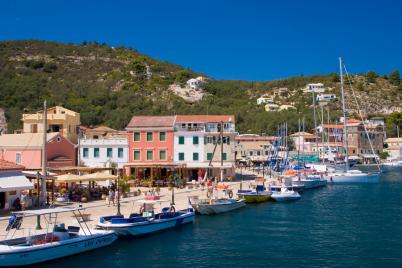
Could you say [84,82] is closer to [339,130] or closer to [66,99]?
[66,99]

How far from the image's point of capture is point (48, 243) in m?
25.4

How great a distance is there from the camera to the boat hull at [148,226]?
100 ft

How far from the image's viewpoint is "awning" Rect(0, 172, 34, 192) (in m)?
33.3

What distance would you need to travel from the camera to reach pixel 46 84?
154 meters

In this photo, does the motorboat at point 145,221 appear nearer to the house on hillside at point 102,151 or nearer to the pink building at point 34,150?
the pink building at point 34,150

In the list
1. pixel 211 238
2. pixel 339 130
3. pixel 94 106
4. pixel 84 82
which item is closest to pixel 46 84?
pixel 84 82

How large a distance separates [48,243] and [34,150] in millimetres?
36203

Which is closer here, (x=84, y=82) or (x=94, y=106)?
(x=94, y=106)

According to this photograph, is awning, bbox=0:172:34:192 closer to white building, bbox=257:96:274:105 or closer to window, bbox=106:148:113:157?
window, bbox=106:148:113:157

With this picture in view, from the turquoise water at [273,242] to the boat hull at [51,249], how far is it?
418 mm

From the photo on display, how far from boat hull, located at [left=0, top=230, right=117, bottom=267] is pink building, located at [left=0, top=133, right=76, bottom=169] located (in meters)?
32.8

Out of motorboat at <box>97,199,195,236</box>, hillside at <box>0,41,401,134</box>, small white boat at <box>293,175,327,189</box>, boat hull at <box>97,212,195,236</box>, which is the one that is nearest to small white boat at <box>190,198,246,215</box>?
motorboat at <box>97,199,195,236</box>

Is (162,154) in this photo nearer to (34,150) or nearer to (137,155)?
(137,155)

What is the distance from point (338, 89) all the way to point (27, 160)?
6300 inches
